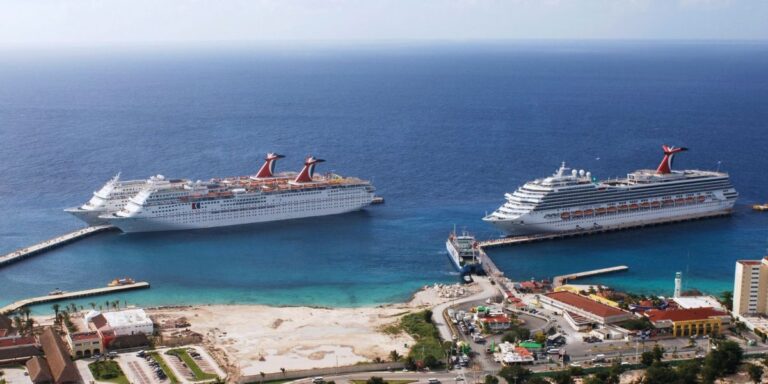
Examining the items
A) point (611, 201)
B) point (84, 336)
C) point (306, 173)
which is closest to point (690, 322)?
point (611, 201)

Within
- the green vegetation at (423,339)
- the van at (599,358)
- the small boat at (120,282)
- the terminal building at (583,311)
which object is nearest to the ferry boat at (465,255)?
the terminal building at (583,311)

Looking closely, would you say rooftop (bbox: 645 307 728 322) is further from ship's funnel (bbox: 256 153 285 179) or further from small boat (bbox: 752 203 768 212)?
ship's funnel (bbox: 256 153 285 179)

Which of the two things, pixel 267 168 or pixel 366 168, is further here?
pixel 366 168

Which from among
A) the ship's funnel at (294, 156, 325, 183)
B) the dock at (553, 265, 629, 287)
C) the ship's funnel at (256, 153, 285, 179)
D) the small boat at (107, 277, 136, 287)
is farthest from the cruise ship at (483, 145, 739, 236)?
the small boat at (107, 277, 136, 287)

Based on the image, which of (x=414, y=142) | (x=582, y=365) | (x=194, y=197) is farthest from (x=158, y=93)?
(x=582, y=365)

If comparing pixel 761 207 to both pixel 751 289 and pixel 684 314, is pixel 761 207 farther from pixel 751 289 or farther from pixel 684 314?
pixel 684 314

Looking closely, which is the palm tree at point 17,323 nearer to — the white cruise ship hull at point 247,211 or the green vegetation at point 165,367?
the green vegetation at point 165,367
